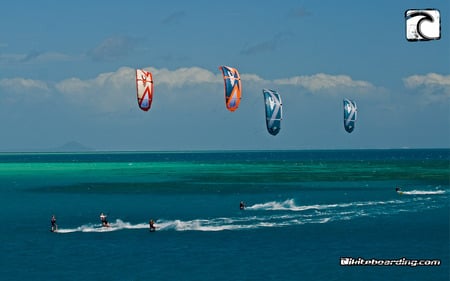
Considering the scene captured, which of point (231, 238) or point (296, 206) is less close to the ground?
point (231, 238)

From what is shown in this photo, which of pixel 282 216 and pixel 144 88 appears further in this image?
pixel 144 88

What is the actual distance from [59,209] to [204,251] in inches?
Result: 1601

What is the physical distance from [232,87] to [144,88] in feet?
42.1

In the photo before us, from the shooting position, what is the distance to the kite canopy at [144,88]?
72562 mm

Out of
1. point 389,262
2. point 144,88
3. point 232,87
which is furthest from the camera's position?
point 144,88

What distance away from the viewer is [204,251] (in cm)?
4803

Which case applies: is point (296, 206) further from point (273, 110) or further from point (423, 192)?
point (423, 192)

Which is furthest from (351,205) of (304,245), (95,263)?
(95,263)

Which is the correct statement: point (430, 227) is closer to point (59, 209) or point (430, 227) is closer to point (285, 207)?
point (285, 207)
